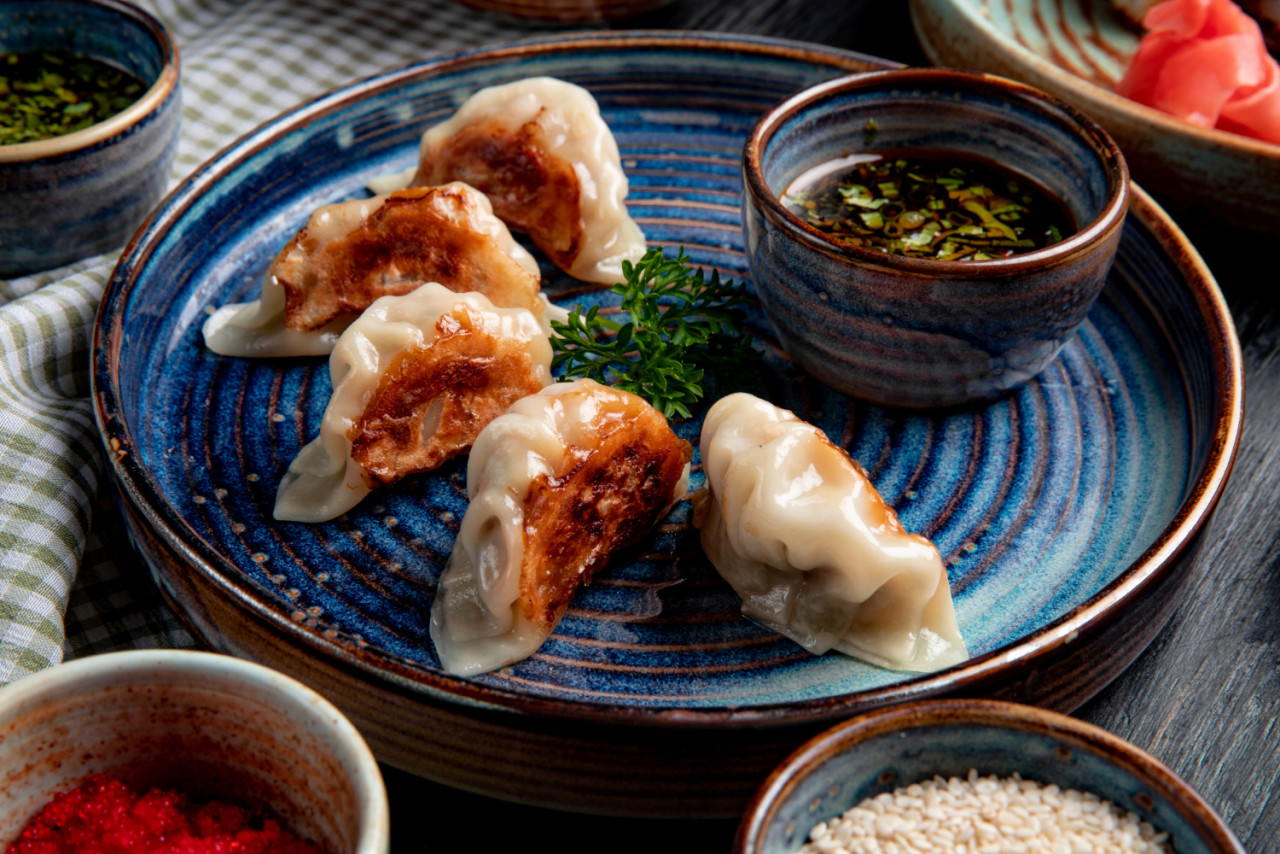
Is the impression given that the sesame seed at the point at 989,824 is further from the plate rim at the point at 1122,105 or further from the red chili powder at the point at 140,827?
the plate rim at the point at 1122,105

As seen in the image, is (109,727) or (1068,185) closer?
(109,727)

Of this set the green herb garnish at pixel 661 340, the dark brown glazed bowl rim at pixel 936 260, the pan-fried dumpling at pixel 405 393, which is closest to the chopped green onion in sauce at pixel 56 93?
the pan-fried dumpling at pixel 405 393

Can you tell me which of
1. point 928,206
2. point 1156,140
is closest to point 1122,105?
point 1156,140

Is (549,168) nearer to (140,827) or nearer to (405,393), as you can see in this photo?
(405,393)

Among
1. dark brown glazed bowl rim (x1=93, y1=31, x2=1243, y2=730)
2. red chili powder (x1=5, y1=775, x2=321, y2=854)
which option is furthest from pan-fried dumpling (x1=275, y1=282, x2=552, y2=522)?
red chili powder (x1=5, y1=775, x2=321, y2=854)

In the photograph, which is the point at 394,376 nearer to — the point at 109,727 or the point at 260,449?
the point at 260,449

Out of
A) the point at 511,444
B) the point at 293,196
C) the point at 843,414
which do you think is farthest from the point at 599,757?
the point at 293,196
